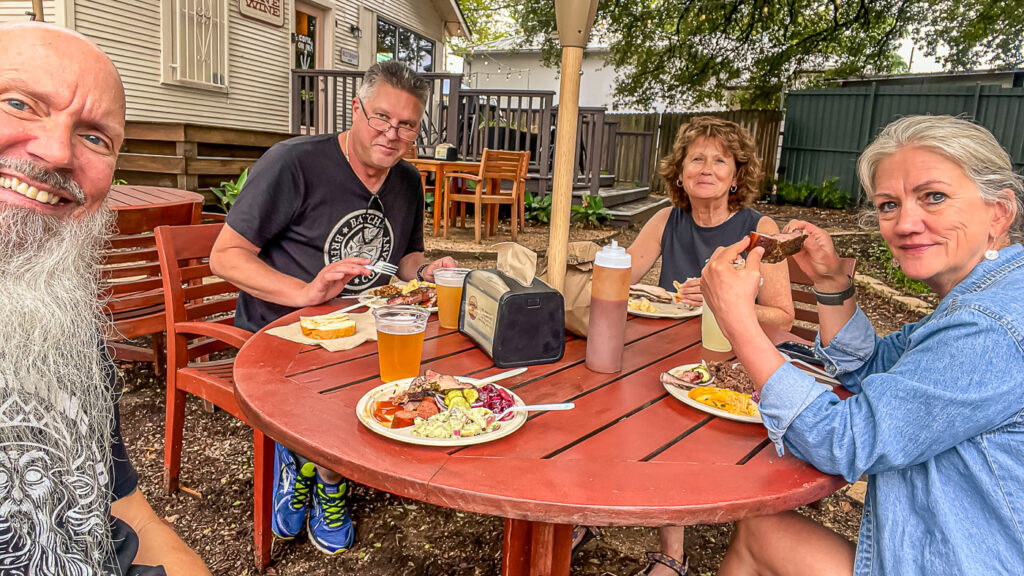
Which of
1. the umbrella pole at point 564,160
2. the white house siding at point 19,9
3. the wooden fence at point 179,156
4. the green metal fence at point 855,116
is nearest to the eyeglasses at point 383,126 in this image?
the umbrella pole at point 564,160

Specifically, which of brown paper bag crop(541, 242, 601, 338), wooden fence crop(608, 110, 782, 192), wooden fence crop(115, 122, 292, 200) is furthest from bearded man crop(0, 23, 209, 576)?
wooden fence crop(608, 110, 782, 192)

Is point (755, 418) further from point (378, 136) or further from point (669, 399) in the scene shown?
point (378, 136)

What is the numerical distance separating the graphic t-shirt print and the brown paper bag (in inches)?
44.0

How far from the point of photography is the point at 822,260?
1690 mm

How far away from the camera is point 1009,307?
1080mm

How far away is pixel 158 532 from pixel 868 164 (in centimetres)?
175

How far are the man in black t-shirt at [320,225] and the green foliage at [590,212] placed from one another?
7.33 meters

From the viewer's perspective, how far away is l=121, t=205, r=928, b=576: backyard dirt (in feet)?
7.53

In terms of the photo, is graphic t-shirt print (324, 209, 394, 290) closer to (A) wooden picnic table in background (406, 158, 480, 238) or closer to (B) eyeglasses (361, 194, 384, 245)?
(B) eyeglasses (361, 194, 384, 245)

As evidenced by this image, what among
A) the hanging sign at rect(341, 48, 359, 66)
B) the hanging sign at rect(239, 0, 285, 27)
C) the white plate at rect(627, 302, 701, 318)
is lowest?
the white plate at rect(627, 302, 701, 318)

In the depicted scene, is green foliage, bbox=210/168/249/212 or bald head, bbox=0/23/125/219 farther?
green foliage, bbox=210/168/249/212

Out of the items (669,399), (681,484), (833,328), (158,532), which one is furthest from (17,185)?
(833,328)

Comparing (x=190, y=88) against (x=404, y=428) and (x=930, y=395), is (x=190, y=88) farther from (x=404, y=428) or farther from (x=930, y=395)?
(x=930, y=395)

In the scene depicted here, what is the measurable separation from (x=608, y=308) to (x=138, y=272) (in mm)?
2691
